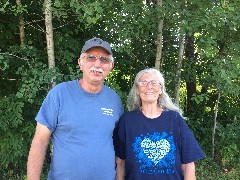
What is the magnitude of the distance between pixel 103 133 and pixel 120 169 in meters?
0.48

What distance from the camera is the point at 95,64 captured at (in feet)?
9.19

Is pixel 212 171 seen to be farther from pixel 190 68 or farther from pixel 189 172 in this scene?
pixel 189 172

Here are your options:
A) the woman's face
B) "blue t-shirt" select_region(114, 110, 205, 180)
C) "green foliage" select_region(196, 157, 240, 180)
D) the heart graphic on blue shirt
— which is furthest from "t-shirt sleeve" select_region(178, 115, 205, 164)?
"green foliage" select_region(196, 157, 240, 180)

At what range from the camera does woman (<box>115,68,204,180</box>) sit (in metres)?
2.77

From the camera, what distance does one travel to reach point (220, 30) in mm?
5445

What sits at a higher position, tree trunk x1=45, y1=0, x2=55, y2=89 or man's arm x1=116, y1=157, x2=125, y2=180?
tree trunk x1=45, y1=0, x2=55, y2=89

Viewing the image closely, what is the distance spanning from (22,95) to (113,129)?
2206mm

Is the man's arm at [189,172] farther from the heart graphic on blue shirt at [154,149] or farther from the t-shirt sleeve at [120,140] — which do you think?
the t-shirt sleeve at [120,140]

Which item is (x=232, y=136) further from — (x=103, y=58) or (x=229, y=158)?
(x=103, y=58)

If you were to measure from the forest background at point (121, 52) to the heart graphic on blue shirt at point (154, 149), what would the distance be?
6.44 ft

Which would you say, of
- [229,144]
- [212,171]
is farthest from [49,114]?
[229,144]

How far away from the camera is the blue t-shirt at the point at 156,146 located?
277 centimetres

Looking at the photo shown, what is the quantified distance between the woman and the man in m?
0.16

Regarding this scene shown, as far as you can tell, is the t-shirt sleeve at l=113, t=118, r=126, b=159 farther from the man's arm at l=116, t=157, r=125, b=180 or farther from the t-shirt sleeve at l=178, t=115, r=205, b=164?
the t-shirt sleeve at l=178, t=115, r=205, b=164
